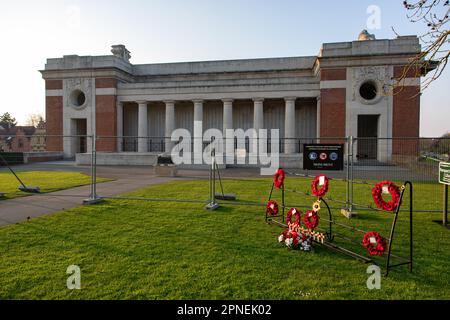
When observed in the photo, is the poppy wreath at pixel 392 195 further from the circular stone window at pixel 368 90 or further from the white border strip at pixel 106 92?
the white border strip at pixel 106 92

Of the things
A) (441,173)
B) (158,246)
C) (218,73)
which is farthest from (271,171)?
(218,73)

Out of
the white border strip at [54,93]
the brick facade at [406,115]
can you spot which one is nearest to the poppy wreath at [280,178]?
the brick facade at [406,115]

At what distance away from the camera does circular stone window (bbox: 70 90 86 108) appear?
3231 cm

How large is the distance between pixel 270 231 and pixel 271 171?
13017 mm

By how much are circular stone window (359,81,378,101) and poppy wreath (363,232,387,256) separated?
25310 millimetres

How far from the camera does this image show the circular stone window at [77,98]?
1272 inches

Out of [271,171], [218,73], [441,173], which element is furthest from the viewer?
[218,73]

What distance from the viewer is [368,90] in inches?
1075

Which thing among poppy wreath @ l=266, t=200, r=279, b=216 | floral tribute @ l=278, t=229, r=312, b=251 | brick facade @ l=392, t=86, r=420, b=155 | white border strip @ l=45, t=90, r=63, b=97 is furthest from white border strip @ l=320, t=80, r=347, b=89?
white border strip @ l=45, t=90, r=63, b=97

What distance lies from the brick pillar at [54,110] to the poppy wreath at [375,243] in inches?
1378

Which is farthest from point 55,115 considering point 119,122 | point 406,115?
point 406,115

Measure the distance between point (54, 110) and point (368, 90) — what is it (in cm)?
3445
